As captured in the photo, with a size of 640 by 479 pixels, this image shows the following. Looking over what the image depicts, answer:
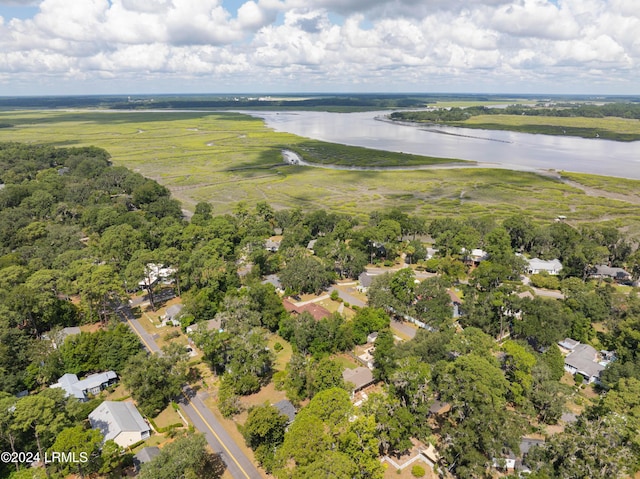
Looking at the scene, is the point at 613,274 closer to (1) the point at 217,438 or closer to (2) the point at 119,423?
(1) the point at 217,438

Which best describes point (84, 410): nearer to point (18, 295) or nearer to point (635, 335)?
point (18, 295)

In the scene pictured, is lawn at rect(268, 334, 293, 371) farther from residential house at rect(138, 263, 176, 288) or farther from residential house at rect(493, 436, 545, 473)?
residential house at rect(493, 436, 545, 473)

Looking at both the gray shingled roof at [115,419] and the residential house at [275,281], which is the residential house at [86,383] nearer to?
the gray shingled roof at [115,419]

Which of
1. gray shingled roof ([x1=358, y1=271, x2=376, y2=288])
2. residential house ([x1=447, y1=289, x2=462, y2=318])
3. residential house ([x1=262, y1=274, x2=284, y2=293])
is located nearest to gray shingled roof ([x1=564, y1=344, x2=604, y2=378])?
residential house ([x1=447, y1=289, x2=462, y2=318])

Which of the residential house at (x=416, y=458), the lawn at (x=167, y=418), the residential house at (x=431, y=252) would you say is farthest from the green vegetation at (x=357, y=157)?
the residential house at (x=416, y=458)

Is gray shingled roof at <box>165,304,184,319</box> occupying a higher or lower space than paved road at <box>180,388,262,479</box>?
higher

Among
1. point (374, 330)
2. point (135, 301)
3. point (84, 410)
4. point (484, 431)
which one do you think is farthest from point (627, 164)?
point (84, 410)
